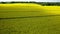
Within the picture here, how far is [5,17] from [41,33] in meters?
0.12

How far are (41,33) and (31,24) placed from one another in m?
0.04

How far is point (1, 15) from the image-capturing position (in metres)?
0.30

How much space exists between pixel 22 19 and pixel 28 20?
19mm

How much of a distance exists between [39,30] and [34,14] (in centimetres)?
6

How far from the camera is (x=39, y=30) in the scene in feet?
0.95

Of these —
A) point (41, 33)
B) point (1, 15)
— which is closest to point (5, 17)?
point (1, 15)

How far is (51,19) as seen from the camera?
12.3 inches

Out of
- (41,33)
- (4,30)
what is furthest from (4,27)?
(41,33)

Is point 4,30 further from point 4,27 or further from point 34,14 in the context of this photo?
point 34,14

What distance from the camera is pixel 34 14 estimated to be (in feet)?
1.07

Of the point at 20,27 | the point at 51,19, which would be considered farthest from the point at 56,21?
the point at 20,27

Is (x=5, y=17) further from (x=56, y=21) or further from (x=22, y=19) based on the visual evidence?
(x=56, y=21)

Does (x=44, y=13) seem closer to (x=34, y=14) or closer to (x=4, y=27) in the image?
(x=34, y=14)

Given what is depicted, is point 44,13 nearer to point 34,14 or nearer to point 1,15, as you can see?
point 34,14
